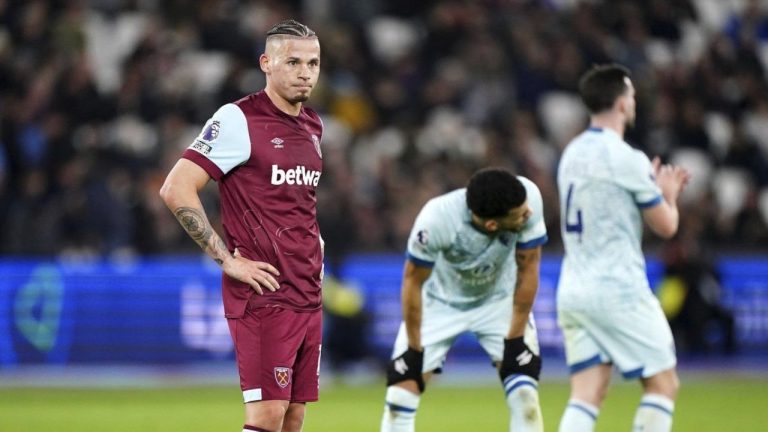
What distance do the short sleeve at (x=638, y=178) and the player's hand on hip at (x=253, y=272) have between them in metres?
2.10

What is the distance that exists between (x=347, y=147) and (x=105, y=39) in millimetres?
3622

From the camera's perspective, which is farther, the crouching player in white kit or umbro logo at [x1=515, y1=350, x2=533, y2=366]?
umbro logo at [x1=515, y1=350, x2=533, y2=366]

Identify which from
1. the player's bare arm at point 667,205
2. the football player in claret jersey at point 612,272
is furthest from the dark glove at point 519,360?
the player's bare arm at point 667,205

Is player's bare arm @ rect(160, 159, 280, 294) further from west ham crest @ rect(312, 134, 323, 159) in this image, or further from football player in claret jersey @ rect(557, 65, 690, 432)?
football player in claret jersey @ rect(557, 65, 690, 432)

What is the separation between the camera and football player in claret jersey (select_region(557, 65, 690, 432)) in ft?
24.6

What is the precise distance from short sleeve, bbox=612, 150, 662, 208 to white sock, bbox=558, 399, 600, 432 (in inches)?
44.5

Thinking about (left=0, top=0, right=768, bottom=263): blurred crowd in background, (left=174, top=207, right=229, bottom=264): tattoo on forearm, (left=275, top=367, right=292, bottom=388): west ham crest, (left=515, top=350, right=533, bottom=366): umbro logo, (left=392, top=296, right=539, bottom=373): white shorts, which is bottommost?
(left=275, top=367, right=292, bottom=388): west ham crest

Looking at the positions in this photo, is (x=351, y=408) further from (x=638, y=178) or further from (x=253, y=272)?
(x=253, y=272)

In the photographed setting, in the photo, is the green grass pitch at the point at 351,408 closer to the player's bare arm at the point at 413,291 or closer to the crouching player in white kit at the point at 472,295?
the crouching player in white kit at the point at 472,295

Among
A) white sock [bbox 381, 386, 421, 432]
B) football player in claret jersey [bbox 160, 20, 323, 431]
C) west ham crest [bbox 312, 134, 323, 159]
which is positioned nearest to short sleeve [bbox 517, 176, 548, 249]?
white sock [bbox 381, 386, 421, 432]

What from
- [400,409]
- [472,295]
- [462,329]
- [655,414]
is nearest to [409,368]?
[400,409]

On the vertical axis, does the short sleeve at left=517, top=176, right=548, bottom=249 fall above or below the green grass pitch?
above

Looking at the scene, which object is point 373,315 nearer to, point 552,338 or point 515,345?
point 552,338

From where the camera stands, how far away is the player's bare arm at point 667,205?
7.46 meters
